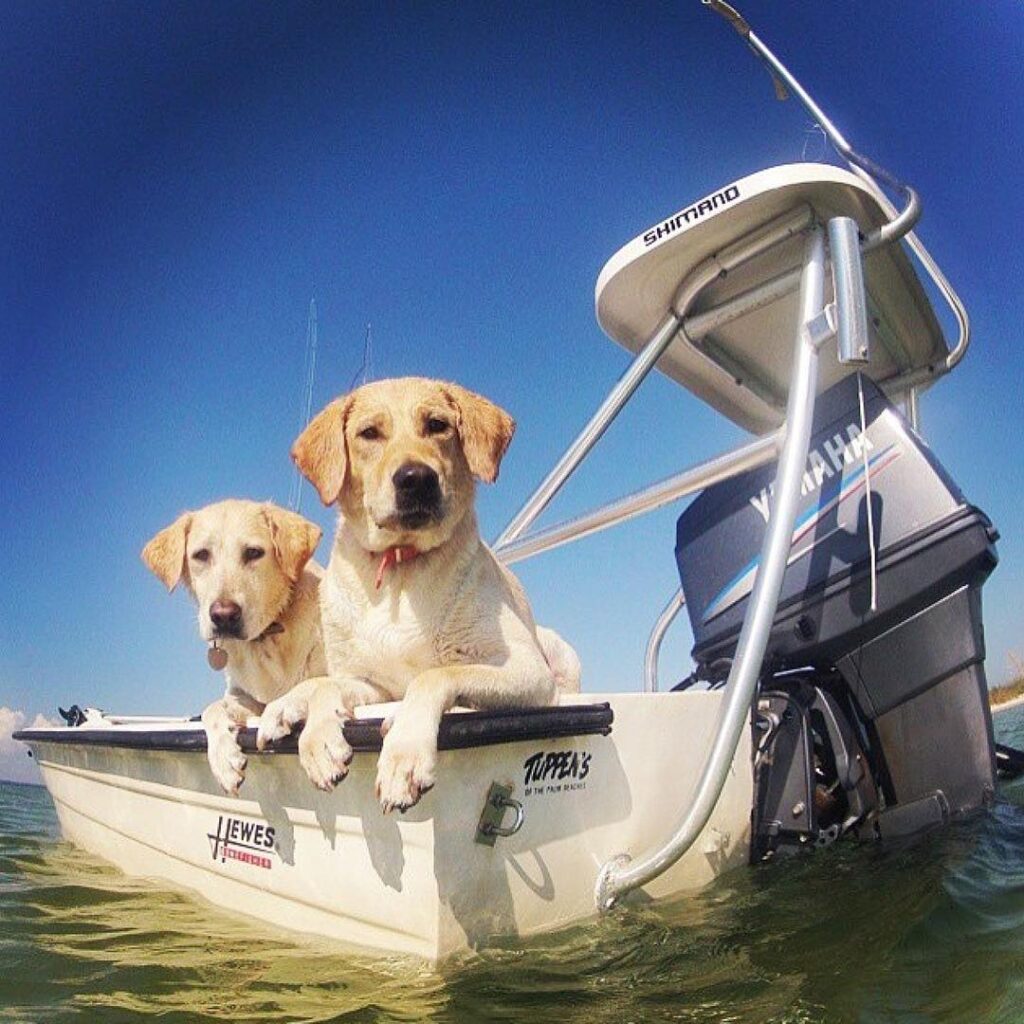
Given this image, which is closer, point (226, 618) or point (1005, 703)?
point (226, 618)

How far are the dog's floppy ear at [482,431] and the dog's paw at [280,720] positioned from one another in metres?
0.44

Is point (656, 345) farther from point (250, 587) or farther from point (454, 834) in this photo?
point (454, 834)

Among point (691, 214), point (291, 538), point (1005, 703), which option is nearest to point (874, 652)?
point (1005, 703)

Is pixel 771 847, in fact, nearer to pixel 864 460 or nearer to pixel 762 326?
pixel 864 460

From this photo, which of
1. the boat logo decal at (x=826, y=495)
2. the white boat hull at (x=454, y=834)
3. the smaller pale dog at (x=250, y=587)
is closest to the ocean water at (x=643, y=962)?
the white boat hull at (x=454, y=834)

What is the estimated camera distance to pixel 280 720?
1.13m

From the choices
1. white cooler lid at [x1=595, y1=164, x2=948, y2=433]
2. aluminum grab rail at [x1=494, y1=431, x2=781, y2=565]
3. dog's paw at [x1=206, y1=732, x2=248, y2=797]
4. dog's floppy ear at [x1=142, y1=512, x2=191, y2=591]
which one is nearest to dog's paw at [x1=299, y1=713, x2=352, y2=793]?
dog's paw at [x1=206, y1=732, x2=248, y2=797]

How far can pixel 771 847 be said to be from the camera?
57.9 inches

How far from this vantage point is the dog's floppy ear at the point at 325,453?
127cm

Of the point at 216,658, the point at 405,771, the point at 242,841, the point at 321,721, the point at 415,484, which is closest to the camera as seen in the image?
the point at 405,771

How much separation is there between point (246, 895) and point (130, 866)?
652mm

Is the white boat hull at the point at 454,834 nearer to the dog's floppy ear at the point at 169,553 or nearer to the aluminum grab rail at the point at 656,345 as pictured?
the dog's floppy ear at the point at 169,553

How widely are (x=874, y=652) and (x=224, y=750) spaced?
1.18 metres

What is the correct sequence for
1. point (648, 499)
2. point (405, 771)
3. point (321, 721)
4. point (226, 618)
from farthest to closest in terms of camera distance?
point (648, 499), point (226, 618), point (321, 721), point (405, 771)
